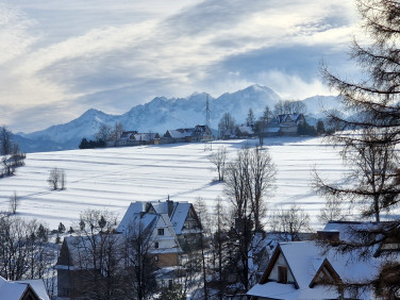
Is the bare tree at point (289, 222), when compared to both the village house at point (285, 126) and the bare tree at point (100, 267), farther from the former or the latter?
the village house at point (285, 126)

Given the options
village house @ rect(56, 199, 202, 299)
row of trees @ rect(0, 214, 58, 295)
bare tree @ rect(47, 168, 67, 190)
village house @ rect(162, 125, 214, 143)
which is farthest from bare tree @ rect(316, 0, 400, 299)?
village house @ rect(162, 125, 214, 143)

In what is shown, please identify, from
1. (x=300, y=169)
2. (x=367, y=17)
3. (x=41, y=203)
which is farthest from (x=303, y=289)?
(x=300, y=169)

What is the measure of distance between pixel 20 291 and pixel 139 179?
68.7m

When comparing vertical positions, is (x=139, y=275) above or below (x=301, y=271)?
below

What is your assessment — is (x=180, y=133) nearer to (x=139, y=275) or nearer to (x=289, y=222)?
(x=289, y=222)

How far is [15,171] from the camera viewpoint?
367 ft

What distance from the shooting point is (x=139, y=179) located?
324 ft

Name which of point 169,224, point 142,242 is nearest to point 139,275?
point 142,242

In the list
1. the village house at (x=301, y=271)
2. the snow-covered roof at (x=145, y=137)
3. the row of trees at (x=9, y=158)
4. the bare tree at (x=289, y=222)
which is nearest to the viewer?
the village house at (x=301, y=271)

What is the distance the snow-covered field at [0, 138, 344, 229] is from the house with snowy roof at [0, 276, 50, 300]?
1403 inches

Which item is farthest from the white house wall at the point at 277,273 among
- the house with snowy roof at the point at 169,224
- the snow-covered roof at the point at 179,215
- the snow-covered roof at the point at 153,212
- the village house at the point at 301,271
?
the snow-covered roof at the point at 179,215

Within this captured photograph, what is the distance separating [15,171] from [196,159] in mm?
37734

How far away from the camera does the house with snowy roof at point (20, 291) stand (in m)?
30.0

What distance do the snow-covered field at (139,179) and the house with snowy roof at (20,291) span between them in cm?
3565
